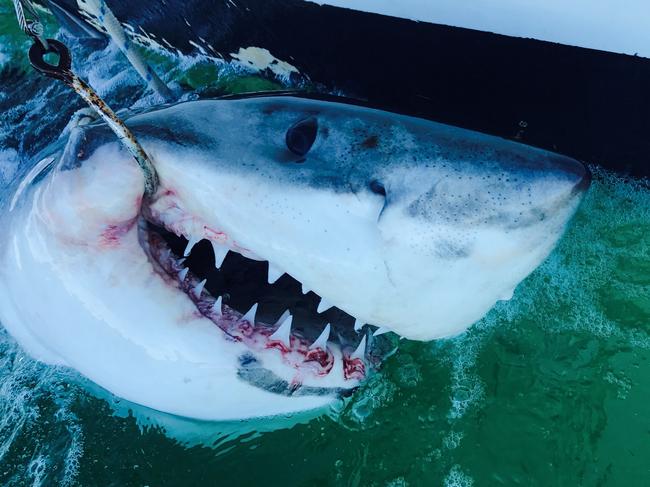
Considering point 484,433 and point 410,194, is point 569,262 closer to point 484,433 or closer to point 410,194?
point 484,433

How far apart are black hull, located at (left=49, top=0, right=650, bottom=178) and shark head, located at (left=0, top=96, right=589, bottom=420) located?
533 mm

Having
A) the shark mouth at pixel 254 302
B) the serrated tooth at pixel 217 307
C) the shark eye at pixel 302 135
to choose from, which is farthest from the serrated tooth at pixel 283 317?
the shark eye at pixel 302 135

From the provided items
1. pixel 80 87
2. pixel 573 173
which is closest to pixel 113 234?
pixel 80 87

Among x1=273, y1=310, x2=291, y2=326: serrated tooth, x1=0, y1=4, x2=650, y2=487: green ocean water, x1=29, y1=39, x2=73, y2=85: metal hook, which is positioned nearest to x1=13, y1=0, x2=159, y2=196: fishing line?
x1=29, y1=39, x2=73, y2=85: metal hook

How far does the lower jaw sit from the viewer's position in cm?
109

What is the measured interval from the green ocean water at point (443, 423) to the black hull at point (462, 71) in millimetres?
251

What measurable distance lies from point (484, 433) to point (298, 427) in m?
0.49

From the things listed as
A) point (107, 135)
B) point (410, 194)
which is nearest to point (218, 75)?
point (107, 135)

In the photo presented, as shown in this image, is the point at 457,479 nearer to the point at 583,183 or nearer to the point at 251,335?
the point at 251,335

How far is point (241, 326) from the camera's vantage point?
1.10 m

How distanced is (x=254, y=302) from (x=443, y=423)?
0.68 meters

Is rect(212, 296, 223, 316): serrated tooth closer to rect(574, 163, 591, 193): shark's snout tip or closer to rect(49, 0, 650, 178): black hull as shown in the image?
rect(574, 163, 591, 193): shark's snout tip

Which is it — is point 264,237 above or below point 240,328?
above

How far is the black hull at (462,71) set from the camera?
142 cm
